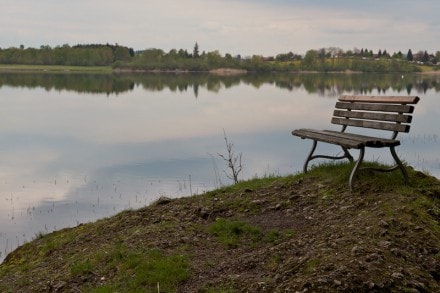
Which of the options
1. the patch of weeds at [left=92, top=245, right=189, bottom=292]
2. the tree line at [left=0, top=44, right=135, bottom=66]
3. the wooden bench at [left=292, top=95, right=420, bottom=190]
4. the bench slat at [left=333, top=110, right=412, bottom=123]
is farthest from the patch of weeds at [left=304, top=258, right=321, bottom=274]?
the tree line at [left=0, top=44, right=135, bottom=66]

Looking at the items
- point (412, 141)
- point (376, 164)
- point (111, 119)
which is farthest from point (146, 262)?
point (111, 119)

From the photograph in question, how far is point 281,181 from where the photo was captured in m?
8.58

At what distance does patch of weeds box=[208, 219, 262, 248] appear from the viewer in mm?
6414

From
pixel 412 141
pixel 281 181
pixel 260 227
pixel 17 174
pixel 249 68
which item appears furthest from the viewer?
pixel 249 68

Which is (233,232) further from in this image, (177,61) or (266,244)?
(177,61)

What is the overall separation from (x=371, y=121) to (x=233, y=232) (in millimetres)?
2827

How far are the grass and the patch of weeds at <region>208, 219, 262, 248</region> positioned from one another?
139252mm

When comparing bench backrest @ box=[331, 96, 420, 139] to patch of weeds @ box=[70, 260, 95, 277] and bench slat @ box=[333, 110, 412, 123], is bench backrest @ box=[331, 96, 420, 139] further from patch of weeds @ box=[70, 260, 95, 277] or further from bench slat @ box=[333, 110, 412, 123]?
patch of weeds @ box=[70, 260, 95, 277]

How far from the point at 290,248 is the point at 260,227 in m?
0.99

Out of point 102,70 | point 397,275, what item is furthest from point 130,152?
point 102,70

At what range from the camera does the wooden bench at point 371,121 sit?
6.92 meters

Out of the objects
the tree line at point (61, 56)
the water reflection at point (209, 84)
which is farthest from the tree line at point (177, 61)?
the water reflection at point (209, 84)

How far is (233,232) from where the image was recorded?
673cm

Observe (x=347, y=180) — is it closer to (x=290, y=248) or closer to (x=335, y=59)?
(x=290, y=248)
